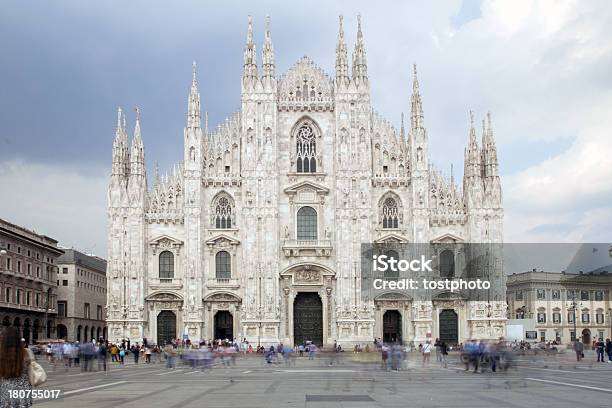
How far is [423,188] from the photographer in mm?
65062

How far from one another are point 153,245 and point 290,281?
34.8 ft

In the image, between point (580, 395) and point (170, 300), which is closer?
point (580, 395)

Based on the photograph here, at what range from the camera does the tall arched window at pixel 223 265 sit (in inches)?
2557

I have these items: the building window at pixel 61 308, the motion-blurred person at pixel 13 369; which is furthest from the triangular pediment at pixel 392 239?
the motion-blurred person at pixel 13 369

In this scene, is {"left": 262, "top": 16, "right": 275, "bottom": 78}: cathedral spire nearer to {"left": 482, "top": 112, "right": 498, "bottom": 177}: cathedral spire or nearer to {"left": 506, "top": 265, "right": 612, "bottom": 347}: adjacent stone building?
{"left": 482, "top": 112, "right": 498, "bottom": 177}: cathedral spire

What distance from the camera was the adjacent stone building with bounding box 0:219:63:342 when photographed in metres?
76.9

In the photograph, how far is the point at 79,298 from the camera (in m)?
103

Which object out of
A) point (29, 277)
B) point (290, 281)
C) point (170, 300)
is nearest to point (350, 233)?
point (290, 281)

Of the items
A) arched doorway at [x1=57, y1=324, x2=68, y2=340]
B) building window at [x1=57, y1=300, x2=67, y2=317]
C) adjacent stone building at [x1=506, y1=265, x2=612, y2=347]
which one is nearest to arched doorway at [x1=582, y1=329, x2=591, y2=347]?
adjacent stone building at [x1=506, y1=265, x2=612, y2=347]

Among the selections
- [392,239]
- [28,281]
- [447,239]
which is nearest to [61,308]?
[28,281]

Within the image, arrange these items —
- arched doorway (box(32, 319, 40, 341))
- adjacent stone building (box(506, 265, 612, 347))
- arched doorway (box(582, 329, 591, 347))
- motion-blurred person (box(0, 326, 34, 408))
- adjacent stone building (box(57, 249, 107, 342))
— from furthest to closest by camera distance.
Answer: arched doorway (box(582, 329, 591, 347)) → adjacent stone building (box(506, 265, 612, 347)) → adjacent stone building (box(57, 249, 107, 342)) → arched doorway (box(32, 319, 40, 341)) → motion-blurred person (box(0, 326, 34, 408))

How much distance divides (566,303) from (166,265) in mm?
59820

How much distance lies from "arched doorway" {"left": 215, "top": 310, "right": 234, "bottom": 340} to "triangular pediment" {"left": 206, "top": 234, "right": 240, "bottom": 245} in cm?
520

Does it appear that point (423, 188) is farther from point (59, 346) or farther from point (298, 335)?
point (59, 346)
